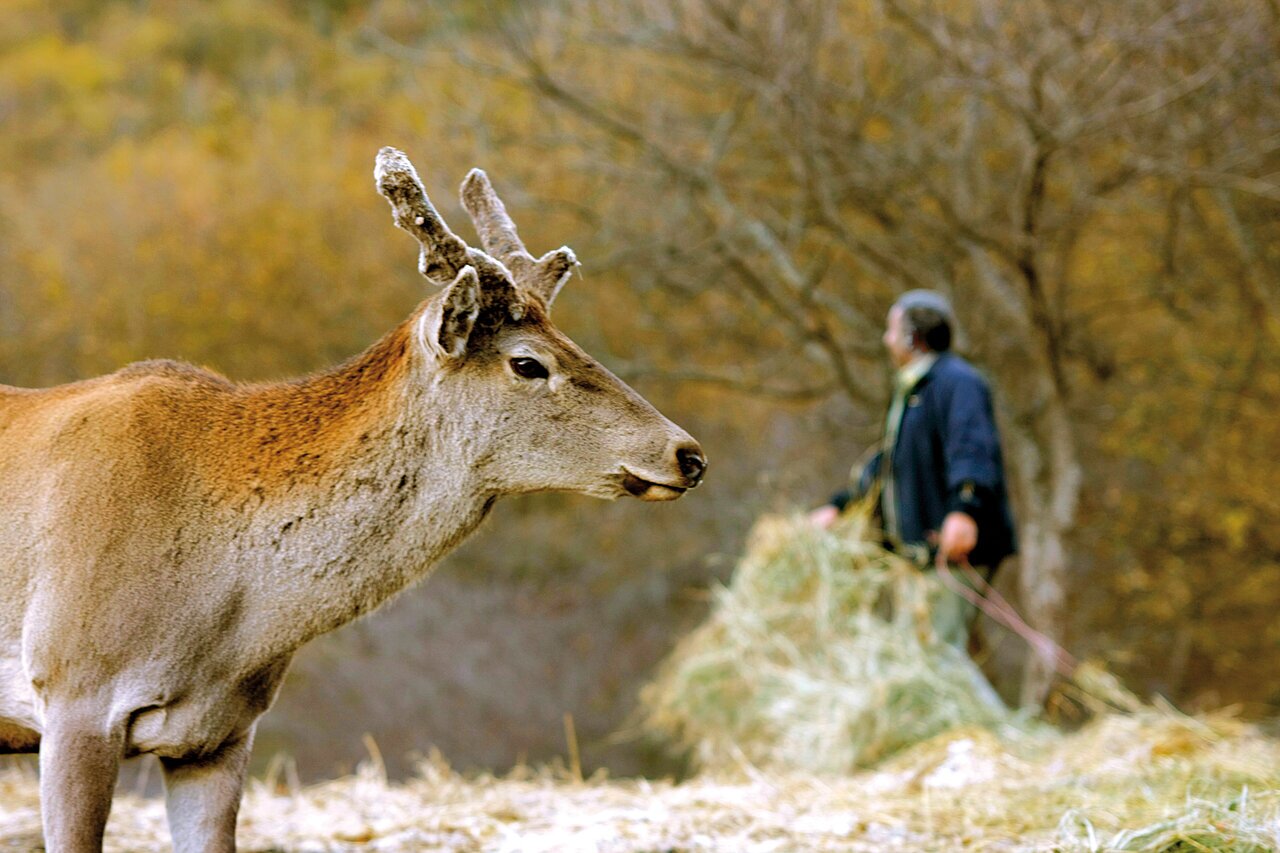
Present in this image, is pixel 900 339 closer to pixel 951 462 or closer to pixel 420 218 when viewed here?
pixel 951 462

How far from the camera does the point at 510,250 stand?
477 centimetres

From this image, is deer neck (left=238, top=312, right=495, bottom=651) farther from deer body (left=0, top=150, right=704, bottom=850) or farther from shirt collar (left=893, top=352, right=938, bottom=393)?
shirt collar (left=893, top=352, right=938, bottom=393)

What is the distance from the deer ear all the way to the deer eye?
172 mm

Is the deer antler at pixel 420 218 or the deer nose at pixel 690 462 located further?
the deer nose at pixel 690 462

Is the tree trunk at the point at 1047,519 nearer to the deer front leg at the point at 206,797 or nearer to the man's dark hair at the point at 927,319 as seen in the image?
the man's dark hair at the point at 927,319

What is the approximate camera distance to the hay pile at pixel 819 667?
7.82 meters

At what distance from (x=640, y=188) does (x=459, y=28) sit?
8.63 feet

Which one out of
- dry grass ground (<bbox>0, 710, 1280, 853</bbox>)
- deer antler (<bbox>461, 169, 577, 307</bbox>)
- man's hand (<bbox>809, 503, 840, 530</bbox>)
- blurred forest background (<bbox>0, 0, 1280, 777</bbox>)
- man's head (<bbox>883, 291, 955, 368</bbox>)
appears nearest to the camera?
deer antler (<bbox>461, 169, 577, 307</bbox>)

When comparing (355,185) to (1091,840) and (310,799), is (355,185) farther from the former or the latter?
(1091,840)

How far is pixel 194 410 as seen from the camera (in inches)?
178

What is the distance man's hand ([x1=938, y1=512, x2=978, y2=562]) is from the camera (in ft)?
24.7

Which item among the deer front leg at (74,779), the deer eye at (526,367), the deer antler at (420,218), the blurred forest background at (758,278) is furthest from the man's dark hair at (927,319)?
the deer front leg at (74,779)

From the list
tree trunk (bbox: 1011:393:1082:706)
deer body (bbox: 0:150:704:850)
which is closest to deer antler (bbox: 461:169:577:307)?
deer body (bbox: 0:150:704:850)

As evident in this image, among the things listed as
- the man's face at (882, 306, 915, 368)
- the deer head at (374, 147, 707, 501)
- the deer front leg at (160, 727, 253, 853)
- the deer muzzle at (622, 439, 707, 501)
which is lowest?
the deer front leg at (160, 727, 253, 853)
